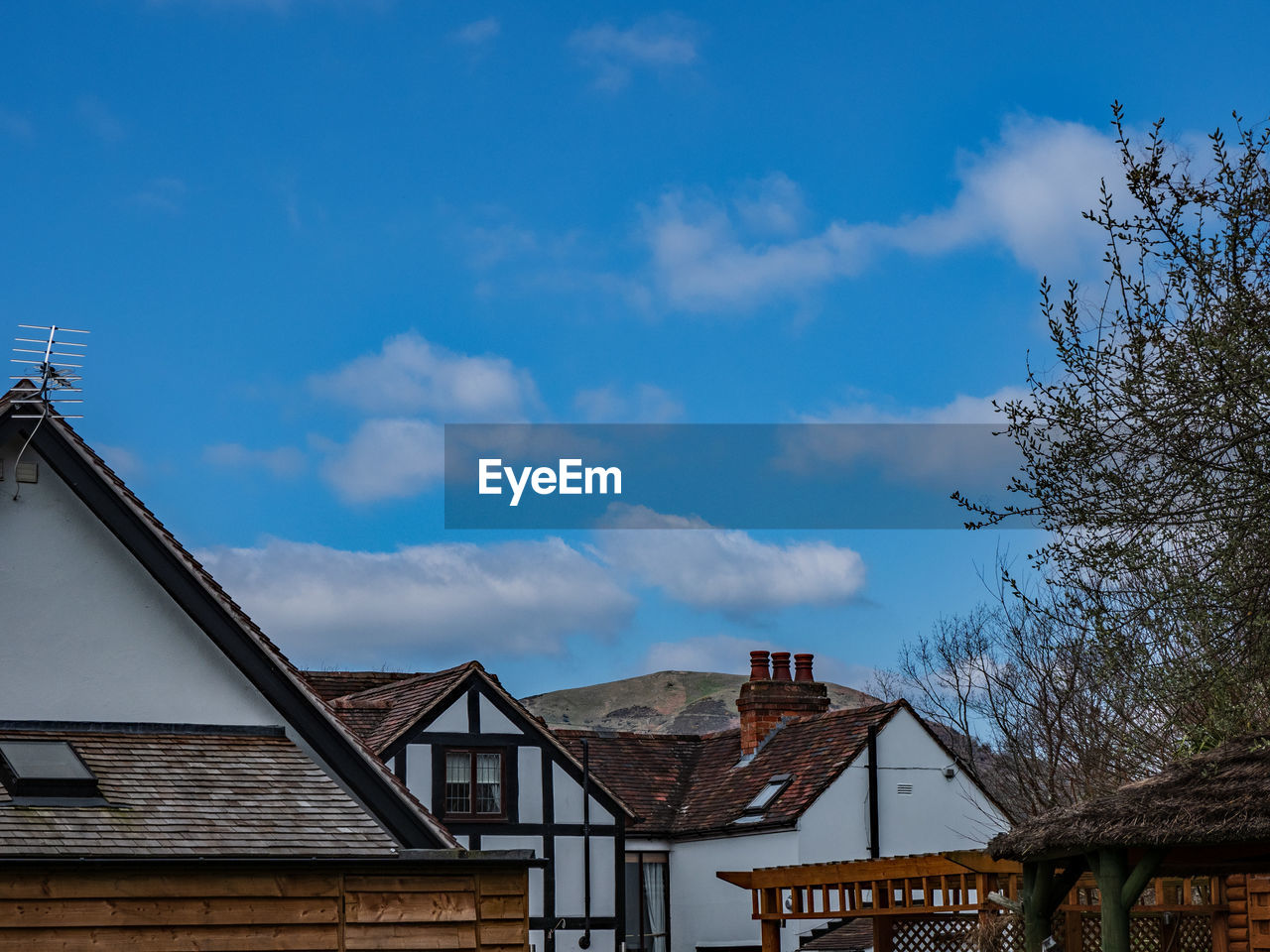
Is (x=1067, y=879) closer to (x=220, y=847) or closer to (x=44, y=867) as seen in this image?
Result: (x=220, y=847)

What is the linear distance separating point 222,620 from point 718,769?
20.3 m

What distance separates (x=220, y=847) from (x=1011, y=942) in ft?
26.4

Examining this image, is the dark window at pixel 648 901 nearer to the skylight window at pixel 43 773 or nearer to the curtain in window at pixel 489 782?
the curtain in window at pixel 489 782

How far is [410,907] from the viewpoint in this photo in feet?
42.7

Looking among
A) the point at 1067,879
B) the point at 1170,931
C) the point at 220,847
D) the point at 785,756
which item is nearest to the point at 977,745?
the point at 785,756

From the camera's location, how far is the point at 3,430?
13602mm

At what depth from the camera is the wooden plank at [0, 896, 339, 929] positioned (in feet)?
38.1

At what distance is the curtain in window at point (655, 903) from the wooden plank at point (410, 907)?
17.6m

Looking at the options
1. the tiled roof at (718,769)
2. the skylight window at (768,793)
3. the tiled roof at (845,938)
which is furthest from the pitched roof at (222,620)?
the skylight window at (768,793)

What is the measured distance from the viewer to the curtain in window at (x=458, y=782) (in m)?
26.5

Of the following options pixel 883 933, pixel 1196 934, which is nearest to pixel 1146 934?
pixel 1196 934

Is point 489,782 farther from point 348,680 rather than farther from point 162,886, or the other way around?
point 162,886

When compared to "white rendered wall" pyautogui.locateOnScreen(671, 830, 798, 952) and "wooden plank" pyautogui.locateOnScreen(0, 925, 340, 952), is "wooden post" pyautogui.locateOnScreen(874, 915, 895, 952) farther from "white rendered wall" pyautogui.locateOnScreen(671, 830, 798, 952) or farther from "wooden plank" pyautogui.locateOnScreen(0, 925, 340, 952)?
"white rendered wall" pyautogui.locateOnScreen(671, 830, 798, 952)

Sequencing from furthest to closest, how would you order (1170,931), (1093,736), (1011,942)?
(1093,736), (1170,931), (1011,942)
